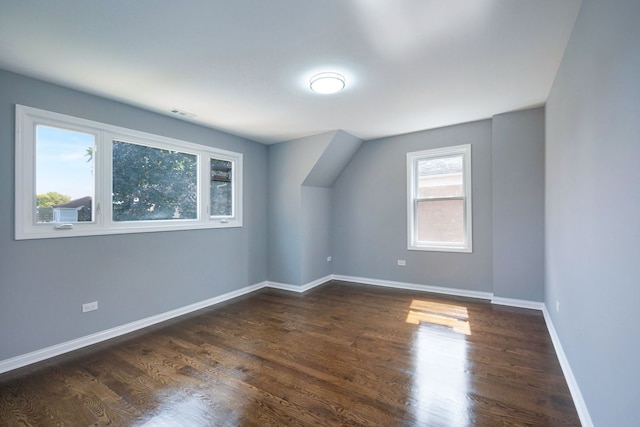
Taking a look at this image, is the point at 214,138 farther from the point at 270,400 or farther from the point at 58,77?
Result: the point at 270,400

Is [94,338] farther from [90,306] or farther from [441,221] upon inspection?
[441,221]

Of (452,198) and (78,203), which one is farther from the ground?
(452,198)

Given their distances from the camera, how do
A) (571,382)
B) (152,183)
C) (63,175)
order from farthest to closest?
(152,183), (63,175), (571,382)

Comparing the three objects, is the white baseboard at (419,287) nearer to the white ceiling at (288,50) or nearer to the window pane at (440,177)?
the window pane at (440,177)

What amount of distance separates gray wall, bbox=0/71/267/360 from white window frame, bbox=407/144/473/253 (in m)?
2.89

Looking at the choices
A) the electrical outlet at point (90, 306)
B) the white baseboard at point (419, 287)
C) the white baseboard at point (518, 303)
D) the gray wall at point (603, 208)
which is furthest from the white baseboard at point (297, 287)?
the gray wall at point (603, 208)

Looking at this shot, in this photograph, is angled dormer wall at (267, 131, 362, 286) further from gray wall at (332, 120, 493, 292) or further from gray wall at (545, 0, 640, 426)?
gray wall at (545, 0, 640, 426)

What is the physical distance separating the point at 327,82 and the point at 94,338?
3.46 meters

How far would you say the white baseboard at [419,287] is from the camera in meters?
4.08

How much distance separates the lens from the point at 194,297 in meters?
3.82

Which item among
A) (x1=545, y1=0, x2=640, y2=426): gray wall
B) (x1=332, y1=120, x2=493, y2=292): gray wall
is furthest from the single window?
(x1=545, y1=0, x2=640, y2=426): gray wall

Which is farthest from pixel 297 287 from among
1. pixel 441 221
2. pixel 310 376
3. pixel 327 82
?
pixel 327 82

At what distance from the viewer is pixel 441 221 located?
4461 millimetres

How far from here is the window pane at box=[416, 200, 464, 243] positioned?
4312 millimetres
